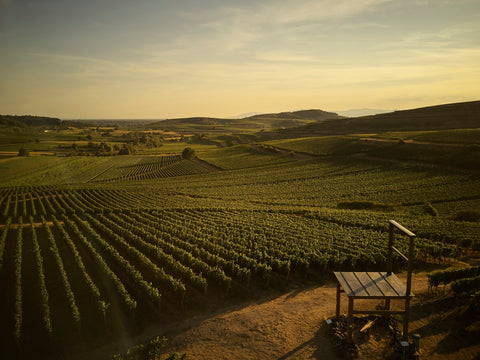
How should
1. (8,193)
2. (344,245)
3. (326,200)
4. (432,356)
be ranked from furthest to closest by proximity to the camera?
(8,193) < (326,200) < (344,245) < (432,356)

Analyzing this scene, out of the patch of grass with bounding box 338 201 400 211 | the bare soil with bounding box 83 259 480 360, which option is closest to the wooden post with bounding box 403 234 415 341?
the bare soil with bounding box 83 259 480 360

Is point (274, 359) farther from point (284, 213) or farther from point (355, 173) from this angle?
point (355, 173)

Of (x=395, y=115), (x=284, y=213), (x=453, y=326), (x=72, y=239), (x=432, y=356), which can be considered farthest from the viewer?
(x=395, y=115)

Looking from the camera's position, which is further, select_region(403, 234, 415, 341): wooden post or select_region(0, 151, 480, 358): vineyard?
select_region(0, 151, 480, 358): vineyard

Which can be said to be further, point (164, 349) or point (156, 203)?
point (156, 203)

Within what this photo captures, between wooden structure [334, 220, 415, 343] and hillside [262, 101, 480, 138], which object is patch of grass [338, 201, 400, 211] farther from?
hillside [262, 101, 480, 138]

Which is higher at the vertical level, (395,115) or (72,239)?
(395,115)

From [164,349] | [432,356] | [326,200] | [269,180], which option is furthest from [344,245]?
[269,180]

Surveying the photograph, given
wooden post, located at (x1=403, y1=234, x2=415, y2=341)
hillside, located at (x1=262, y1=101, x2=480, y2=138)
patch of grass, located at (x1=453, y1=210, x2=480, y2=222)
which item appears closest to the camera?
wooden post, located at (x1=403, y1=234, x2=415, y2=341)
